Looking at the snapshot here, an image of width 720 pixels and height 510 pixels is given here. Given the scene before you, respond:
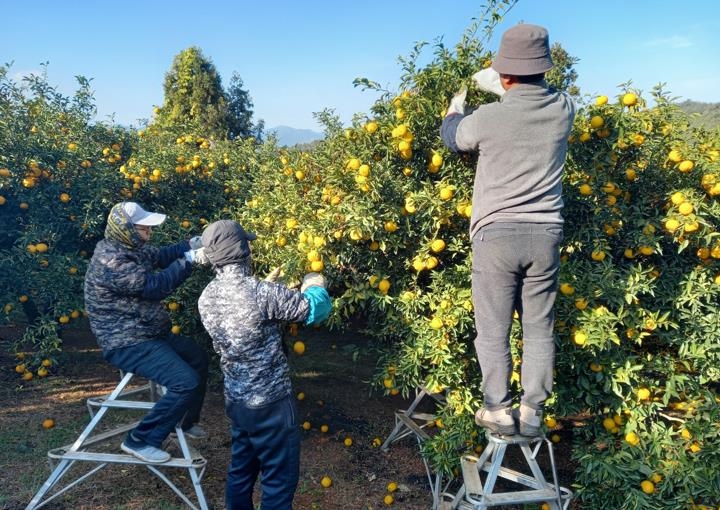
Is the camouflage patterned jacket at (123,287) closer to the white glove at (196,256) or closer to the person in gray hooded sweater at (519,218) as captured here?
the white glove at (196,256)

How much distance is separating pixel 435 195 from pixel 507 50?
83cm

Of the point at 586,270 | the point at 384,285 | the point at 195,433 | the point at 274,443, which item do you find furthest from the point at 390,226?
the point at 195,433

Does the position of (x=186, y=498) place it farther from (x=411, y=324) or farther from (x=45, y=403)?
(x=45, y=403)

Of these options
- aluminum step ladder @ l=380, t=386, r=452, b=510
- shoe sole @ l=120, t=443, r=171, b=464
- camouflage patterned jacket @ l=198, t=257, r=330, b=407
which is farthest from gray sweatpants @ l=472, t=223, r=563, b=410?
shoe sole @ l=120, t=443, r=171, b=464

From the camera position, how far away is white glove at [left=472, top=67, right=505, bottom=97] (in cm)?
262

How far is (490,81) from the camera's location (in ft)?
8.69

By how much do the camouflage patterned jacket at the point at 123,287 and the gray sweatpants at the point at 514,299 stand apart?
1.77 m

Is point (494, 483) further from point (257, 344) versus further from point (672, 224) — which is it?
point (672, 224)

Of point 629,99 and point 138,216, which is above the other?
point 629,99

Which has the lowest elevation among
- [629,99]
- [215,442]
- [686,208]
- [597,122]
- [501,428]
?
[215,442]

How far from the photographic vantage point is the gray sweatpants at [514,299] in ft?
7.89

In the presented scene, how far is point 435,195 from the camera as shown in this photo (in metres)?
2.96

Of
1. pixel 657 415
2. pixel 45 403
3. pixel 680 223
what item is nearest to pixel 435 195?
pixel 680 223

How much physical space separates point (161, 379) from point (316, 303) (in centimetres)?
115
